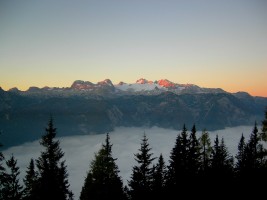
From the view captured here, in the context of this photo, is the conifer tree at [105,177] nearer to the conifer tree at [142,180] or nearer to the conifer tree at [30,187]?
A: the conifer tree at [142,180]

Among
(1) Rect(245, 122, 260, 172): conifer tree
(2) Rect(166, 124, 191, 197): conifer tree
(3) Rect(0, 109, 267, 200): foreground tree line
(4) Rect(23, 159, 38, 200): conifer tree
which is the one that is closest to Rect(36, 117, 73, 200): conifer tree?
(3) Rect(0, 109, 267, 200): foreground tree line

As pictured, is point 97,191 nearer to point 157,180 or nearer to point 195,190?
point 157,180

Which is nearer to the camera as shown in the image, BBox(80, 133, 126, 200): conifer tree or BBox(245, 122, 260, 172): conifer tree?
BBox(245, 122, 260, 172): conifer tree

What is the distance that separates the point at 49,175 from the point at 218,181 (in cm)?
1741

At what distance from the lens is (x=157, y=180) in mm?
30484

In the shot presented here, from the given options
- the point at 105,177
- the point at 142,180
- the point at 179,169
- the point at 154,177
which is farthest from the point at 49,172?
the point at 179,169

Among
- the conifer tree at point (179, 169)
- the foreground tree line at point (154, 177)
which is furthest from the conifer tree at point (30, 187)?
the conifer tree at point (179, 169)

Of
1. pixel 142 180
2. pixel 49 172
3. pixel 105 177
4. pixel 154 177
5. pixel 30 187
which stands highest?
pixel 49 172

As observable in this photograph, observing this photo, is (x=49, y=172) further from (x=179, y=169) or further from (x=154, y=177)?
(x=179, y=169)

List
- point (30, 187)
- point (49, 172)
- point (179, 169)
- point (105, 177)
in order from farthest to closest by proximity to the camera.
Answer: point (30, 187) < point (179, 169) < point (105, 177) < point (49, 172)

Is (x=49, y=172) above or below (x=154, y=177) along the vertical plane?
above

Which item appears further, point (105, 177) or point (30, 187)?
point (30, 187)

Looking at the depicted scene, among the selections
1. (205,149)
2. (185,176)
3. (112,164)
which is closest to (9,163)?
(112,164)

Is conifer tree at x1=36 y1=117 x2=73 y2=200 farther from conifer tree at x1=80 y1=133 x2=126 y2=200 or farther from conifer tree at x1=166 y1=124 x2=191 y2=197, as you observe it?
conifer tree at x1=166 y1=124 x2=191 y2=197
